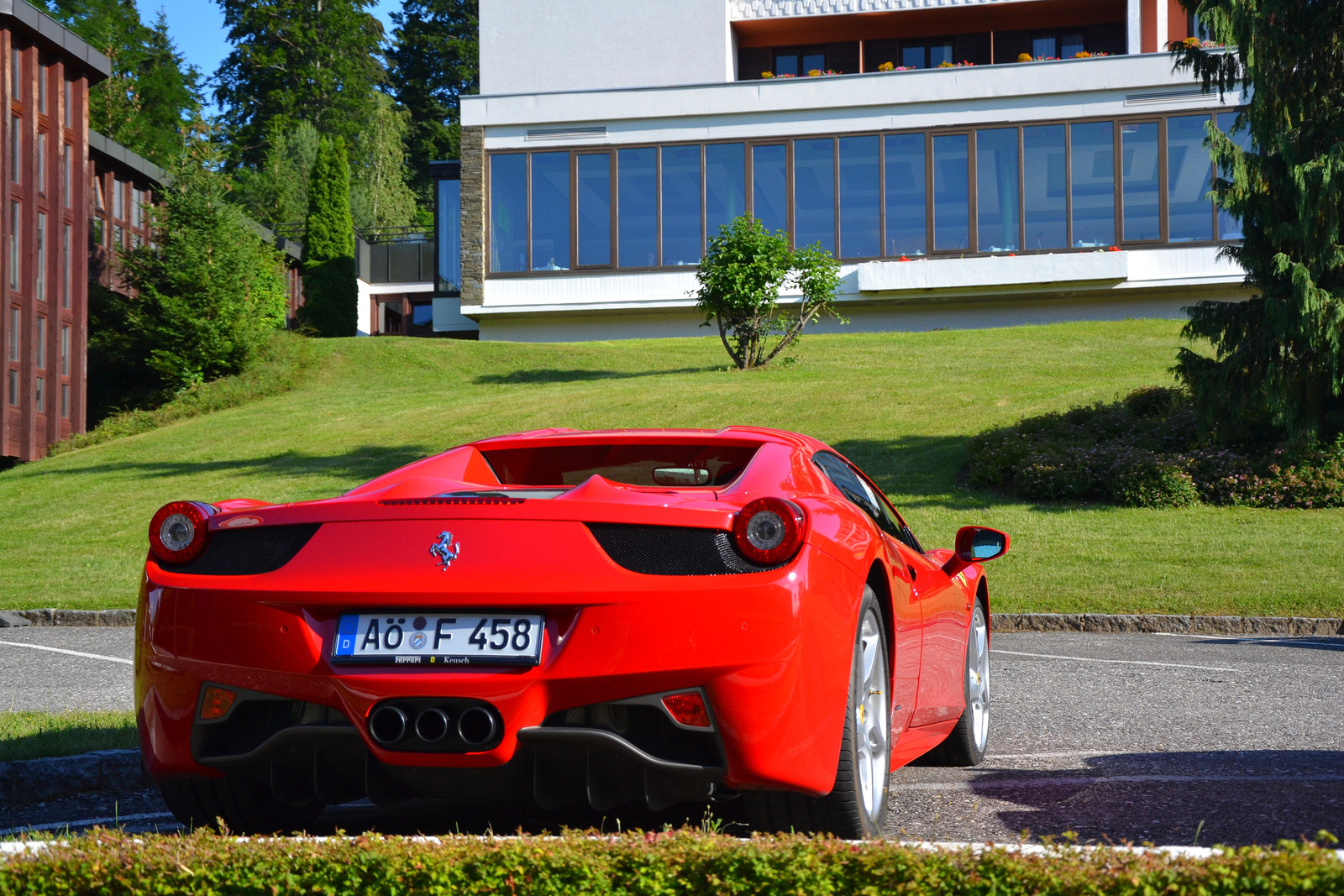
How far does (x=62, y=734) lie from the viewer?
17.3 feet

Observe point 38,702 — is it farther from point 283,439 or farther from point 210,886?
point 283,439

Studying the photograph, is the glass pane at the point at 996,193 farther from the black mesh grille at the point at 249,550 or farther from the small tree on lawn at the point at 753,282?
the black mesh grille at the point at 249,550

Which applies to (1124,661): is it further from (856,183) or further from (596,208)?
(596,208)

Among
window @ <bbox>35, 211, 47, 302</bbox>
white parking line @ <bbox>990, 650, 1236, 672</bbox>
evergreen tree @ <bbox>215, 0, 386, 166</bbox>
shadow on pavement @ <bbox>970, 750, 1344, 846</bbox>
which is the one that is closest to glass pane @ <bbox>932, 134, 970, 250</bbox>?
window @ <bbox>35, 211, 47, 302</bbox>

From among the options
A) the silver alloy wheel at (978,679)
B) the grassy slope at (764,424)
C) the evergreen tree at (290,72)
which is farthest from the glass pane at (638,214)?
the evergreen tree at (290,72)

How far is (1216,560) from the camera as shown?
13297 millimetres

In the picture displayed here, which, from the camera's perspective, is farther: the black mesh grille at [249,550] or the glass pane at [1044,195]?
the glass pane at [1044,195]

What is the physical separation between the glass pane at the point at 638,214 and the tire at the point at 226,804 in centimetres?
3175

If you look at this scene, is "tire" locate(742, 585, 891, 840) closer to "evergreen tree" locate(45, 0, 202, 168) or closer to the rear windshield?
the rear windshield

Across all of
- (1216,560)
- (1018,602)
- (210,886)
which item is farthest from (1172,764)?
(1216,560)

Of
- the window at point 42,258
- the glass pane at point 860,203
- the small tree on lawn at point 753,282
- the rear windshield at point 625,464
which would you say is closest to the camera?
the rear windshield at point 625,464

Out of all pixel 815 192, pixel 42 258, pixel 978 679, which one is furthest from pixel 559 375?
pixel 978 679

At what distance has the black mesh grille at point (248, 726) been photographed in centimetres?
348

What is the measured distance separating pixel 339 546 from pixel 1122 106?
110ft
